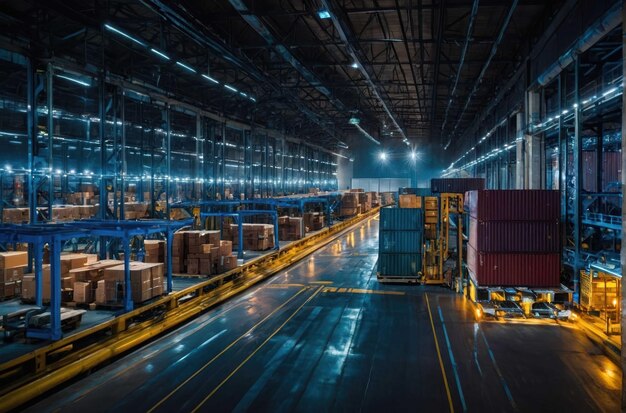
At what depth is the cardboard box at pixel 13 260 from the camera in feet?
33.2

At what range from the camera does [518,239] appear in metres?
11.1

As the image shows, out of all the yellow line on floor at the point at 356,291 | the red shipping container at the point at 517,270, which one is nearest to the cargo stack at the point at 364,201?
the yellow line on floor at the point at 356,291

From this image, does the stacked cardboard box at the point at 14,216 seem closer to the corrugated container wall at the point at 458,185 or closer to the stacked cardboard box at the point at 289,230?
the stacked cardboard box at the point at 289,230

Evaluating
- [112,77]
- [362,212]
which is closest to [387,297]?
[112,77]

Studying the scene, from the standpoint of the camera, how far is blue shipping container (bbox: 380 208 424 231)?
49.1 ft

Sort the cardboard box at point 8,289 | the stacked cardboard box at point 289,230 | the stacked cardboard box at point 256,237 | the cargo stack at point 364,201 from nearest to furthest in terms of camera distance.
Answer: the cardboard box at point 8,289, the stacked cardboard box at point 256,237, the stacked cardboard box at point 289,230, the cargo stack at point 364,201

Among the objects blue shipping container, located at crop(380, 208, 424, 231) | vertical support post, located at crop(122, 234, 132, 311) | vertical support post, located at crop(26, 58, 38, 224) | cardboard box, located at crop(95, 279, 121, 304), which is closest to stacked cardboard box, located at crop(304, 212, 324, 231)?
blue shipping container, located at crop(380, 208, 424, 231)

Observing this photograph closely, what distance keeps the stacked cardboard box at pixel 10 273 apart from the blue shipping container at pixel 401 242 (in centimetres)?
1007

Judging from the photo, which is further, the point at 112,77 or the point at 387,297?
the point at 112,77

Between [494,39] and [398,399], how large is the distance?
13.4m

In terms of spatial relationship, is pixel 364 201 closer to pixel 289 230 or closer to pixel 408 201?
pixel 289 230

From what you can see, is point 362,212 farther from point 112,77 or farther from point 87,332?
point 87,332

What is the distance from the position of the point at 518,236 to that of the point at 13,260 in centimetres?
Result: 1201

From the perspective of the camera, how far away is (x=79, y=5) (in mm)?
14352
